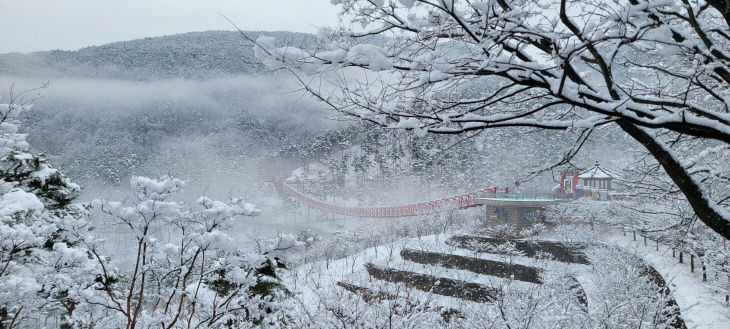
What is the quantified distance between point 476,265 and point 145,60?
181m

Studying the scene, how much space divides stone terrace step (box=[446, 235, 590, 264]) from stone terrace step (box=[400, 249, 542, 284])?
138cm

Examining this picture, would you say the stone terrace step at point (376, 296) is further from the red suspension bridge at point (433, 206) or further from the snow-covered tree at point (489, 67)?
the red suspension bridge at point (433, 206)

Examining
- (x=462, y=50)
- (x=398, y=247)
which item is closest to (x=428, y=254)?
(x=398, y=247)

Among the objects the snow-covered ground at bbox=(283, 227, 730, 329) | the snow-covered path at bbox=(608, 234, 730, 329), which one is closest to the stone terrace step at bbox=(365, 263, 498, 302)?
the snow-covered ground at bbox=(283, 227, 730, 329)

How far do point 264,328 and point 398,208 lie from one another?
2801cm

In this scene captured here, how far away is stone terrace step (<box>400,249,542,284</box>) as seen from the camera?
54.1 ft

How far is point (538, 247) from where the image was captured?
1969cm

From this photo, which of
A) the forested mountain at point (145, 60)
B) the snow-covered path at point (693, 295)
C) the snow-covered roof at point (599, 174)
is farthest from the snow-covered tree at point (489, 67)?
the forested mountain at point (145, 60)

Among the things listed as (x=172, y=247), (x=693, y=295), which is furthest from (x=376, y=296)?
(x=693, y=295)

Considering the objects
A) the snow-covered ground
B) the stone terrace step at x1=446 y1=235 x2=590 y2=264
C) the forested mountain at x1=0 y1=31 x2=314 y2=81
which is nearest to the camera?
the snow-covered ground

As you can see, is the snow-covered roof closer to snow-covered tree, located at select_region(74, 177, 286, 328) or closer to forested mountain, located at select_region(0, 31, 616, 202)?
forested mountain, located at select_region(0, 31, 616, 202)

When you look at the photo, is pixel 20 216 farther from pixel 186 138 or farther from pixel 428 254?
pixel 186 138

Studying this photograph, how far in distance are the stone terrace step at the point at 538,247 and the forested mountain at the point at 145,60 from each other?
138 m

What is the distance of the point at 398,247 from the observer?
74.4 feet
